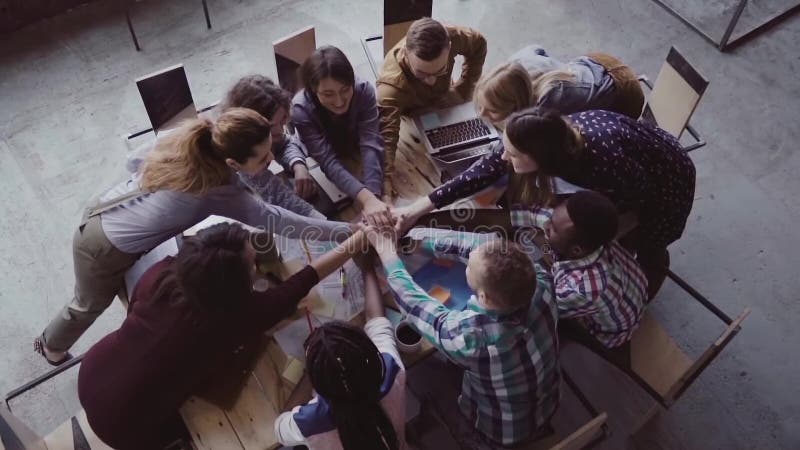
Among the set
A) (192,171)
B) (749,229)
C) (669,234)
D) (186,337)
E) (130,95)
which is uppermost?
(192,171)

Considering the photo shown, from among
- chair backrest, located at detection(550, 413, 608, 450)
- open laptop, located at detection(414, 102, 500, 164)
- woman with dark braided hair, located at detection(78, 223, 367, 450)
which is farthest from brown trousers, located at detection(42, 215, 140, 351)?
chair backrest, located at detection(550, 413, 608, 450)

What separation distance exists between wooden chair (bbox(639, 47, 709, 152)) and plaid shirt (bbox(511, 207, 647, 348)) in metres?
0.79

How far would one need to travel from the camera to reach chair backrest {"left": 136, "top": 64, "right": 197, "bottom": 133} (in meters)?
2.20

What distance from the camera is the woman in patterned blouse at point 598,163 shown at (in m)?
2.06

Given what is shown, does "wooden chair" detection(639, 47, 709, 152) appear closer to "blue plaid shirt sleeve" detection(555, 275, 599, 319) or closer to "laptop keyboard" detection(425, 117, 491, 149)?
"laptop keyboard" detection(425, 117, 491, 149)

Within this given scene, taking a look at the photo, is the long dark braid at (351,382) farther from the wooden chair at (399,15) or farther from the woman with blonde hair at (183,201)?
the wooden chair at (399,15)

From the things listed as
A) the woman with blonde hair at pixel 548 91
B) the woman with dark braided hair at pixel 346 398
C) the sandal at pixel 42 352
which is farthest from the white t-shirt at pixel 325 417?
the sandal at pixel 42 352

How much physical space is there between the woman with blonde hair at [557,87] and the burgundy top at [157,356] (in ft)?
3.43

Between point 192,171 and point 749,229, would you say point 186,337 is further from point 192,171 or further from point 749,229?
point 749,229

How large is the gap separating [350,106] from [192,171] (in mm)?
721

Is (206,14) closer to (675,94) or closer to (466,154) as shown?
(466,154)

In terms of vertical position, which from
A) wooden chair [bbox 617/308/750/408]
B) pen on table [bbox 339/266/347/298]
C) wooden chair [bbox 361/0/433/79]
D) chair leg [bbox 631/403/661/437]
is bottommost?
chair leg [bbox 631/403/661/437]

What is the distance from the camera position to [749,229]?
3.22 metres

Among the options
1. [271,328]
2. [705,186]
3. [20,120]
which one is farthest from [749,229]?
[20,120]
